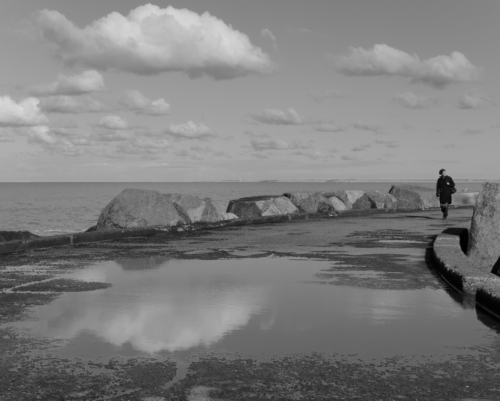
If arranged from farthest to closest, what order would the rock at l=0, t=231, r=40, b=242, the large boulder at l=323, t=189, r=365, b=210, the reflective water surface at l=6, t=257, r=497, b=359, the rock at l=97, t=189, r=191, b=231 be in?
the large boulder at l=323, t=189, r=365, b=210, the rock at l=97, t=189, r=191, b=231, the rock at l=0, t=231, r=40, b=242, the reflective water surface at l=6, t=257, r=497, b=359

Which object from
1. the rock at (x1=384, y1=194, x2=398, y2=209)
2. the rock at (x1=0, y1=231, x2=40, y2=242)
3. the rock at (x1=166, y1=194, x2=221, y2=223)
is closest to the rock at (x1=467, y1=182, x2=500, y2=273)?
the rock at (x1=0, y1=231, x2=40, y2=242)

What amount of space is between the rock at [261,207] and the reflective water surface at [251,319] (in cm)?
1863

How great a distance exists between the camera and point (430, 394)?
4.64 m

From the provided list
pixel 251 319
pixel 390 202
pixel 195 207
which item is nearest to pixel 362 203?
pixel 390 202

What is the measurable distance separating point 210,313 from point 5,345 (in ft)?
6.97

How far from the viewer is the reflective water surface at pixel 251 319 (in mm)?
5895

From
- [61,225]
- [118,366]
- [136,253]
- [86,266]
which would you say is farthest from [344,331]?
[61,225]

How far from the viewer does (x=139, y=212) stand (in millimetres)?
19359

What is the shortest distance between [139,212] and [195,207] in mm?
4619

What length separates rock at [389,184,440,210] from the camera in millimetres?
35688

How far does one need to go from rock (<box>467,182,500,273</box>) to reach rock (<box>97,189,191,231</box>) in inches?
375

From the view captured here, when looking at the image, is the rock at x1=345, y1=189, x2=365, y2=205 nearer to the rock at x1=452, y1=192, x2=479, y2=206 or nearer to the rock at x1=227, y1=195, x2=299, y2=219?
the rock at x1=227, y1=195, x2=299, y2=219

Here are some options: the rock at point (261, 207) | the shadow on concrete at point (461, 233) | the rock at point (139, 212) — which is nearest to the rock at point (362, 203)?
the rock at point (261, 207)

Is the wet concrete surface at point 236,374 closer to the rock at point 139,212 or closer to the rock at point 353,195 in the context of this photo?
the rock at point 139,212
